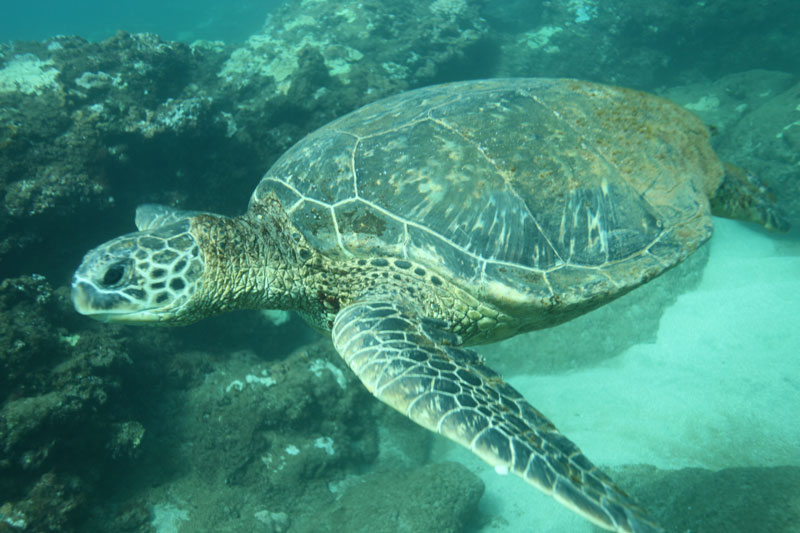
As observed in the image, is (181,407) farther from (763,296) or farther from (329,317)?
(763,296)

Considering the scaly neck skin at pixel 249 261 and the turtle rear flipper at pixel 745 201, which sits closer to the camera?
the scaly neck skin at pixel 249 261

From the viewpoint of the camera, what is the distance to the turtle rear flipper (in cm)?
293

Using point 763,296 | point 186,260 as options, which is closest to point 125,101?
point 186,260

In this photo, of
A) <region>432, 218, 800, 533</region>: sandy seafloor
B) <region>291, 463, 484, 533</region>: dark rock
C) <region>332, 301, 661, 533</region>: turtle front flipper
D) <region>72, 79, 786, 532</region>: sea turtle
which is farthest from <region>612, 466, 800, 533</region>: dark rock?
<region>332, 301, 661, 533</region>: turtle front flipper

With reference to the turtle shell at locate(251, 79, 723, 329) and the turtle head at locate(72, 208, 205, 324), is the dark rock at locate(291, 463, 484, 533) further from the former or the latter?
the turtle head at locate(72, 208, 205, 324)

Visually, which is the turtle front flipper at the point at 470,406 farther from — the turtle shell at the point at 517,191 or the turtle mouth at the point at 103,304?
the turtle mouth at the point at 103,304

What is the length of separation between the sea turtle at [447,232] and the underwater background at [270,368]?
4.95 feet

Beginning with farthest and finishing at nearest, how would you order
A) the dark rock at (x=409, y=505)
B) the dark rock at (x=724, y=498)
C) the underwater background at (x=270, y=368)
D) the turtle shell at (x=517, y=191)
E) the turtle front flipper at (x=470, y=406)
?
1. the dark rock at (x=409, y=505)
2. the underwater background at (x=270, y=368)
3. the dark rock at (x=724, y=498)
4. the turtle shell at (x=517, y=191)
5. the turtle front flipper at (x=470, y=406)

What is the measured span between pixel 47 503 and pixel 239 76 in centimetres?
516

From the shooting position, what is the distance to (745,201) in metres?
2.98

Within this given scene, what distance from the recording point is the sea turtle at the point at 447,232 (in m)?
2.05

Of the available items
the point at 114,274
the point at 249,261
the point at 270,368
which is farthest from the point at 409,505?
the point at 114,274

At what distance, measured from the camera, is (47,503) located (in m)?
2.53

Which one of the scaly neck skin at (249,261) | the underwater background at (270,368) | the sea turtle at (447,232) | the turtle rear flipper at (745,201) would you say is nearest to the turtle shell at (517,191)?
the sea turtle at (447,232)
